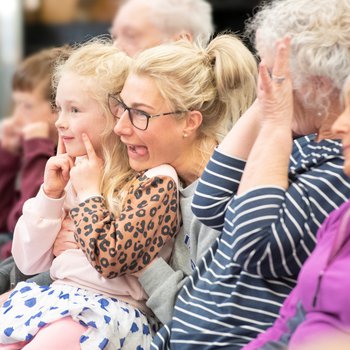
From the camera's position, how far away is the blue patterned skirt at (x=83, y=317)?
6.75ft

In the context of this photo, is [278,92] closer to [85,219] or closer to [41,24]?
[85,219]

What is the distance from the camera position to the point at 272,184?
175 centimetres

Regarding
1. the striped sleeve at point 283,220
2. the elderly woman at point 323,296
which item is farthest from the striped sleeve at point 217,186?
the elderly woman at point 323,296

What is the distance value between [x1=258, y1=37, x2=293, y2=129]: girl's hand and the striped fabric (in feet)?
0.41

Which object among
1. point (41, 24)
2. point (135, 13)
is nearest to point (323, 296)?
point (135, 13)

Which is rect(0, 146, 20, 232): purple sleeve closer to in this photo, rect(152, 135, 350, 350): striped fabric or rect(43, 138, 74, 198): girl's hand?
rect(43, 138, 74, 198): girl's hand

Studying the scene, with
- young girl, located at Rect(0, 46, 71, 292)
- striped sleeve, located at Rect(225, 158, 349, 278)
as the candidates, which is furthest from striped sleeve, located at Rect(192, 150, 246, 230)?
young girl, located at Rect(0, 46, 71, 292)

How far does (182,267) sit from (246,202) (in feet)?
1.63

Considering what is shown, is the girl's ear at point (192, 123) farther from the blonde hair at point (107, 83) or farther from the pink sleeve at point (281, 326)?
the pink sleeve at point (281, 326)

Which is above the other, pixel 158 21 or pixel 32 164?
pixel 158 21

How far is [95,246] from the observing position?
2.06 m

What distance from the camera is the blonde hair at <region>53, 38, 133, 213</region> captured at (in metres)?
2.31

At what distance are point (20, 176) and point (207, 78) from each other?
1467mm

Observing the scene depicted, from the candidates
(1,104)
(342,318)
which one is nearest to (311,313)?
(342,318)
